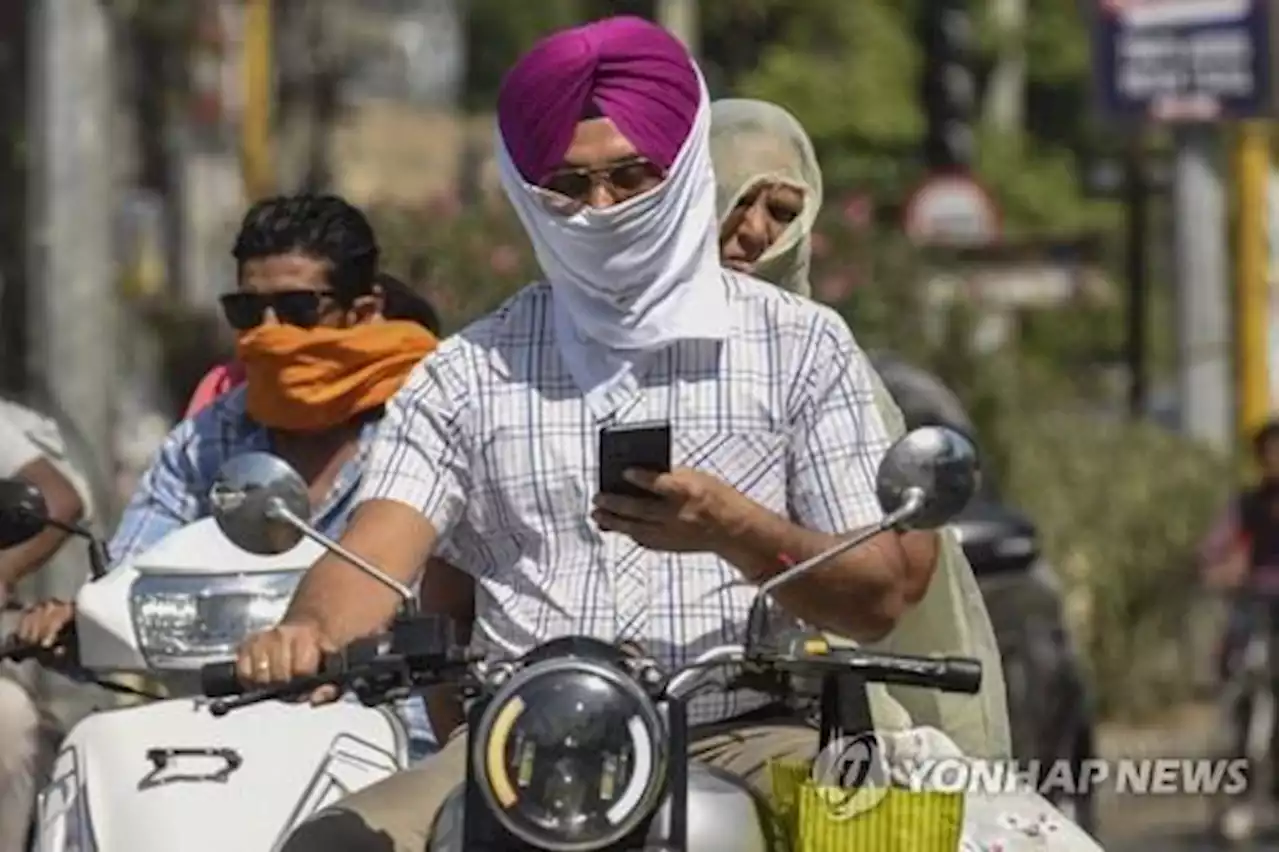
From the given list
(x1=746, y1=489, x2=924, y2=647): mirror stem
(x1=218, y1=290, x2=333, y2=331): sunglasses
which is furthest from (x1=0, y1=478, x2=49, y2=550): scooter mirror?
(x1=746, y1=489, x2=924, y2=647): mirror stem

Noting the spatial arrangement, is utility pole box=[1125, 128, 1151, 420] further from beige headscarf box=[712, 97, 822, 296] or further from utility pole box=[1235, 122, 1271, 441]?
beige headscarf box=[712, 97, 822, 296]

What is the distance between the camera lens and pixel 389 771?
509 cm

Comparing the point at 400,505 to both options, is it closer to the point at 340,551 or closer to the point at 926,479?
the point at 340,551

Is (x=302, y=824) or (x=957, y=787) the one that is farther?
(x=957, y=787)

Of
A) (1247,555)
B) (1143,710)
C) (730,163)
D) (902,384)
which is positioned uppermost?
(730,163)

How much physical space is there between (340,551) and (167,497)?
2237 mm

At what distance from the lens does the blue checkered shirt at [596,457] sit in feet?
15.5

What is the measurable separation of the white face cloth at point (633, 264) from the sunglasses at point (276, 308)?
1.51 meters

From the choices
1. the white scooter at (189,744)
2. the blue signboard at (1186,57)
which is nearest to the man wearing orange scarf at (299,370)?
the white scooter at (189,744)

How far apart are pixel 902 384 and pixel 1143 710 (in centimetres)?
608

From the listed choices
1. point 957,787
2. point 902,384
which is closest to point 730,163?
point 957,787

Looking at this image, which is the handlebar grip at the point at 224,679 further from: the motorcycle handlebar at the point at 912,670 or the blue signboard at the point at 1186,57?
the blue signboard at the point at 1186,57

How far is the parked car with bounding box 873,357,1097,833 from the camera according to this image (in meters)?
11.9

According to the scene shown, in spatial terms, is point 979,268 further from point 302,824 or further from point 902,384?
point 302,824
